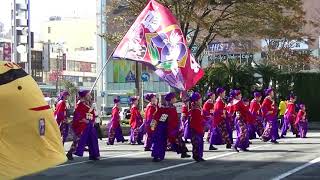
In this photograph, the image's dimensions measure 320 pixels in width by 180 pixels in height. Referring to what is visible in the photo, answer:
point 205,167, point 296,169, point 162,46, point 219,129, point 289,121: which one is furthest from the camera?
point 289,121

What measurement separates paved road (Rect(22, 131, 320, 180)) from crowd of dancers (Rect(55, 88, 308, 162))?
14.4 inches

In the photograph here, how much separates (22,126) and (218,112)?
39.6ft

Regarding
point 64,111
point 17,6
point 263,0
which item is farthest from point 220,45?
point 64,111

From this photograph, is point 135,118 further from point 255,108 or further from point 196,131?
point 196,131

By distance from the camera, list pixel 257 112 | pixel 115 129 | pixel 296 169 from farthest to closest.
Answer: pixel 115 129
pixel 257 112
pixel 296 169

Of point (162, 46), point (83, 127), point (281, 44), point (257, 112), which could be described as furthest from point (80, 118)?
point (281, 44)

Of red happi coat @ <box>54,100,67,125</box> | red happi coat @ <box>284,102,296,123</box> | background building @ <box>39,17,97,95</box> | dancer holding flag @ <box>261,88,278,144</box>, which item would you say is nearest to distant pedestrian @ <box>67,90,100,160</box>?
red happi coat @ <box>54,100,67,125</box>

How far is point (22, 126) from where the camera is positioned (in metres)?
4.97

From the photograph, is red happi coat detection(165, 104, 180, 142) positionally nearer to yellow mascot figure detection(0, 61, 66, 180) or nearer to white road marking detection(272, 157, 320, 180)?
white road marking detection(272, 157, 320, 180)

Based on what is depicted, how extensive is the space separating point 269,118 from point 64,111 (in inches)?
275

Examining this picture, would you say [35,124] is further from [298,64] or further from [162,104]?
[298,64]

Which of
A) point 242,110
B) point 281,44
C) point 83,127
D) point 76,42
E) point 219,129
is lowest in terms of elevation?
point 219,129

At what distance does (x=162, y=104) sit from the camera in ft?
47.2

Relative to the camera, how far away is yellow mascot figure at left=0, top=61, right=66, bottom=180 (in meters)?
4.92
